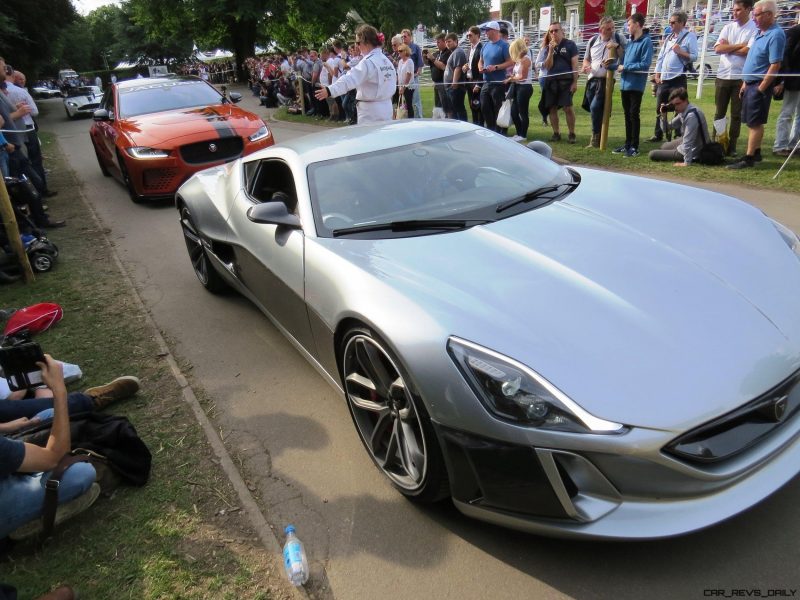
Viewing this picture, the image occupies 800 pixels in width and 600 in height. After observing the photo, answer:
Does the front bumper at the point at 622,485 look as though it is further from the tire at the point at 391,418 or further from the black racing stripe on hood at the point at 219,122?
the black racing stripe on hood at the point at 219,122

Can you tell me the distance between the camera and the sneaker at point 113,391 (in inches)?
133

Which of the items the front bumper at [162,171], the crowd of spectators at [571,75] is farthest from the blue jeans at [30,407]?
the crowd of spectators at [571,75]

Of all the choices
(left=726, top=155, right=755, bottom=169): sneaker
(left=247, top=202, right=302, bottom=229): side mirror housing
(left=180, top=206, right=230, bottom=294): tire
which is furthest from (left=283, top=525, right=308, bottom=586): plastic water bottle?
(left=726, top=155, right=755, bottom=169): sneaker

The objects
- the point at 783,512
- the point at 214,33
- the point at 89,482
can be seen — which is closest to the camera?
the point at 783,512

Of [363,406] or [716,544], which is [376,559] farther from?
[716,544]

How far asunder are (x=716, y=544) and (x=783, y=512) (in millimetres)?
314

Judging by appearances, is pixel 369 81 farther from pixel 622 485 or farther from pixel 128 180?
pixel 622 485

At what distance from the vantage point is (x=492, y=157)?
357cm

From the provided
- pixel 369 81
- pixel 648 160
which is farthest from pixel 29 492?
pixel 648 160

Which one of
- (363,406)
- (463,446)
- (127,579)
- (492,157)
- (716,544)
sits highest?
(492,157)

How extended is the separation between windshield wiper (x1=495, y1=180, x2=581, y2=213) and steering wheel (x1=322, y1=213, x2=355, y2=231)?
750mm

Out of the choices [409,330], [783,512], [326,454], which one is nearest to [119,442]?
[326,454]

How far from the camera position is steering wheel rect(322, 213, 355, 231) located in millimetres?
3031

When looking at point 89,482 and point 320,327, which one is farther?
point 320,327
